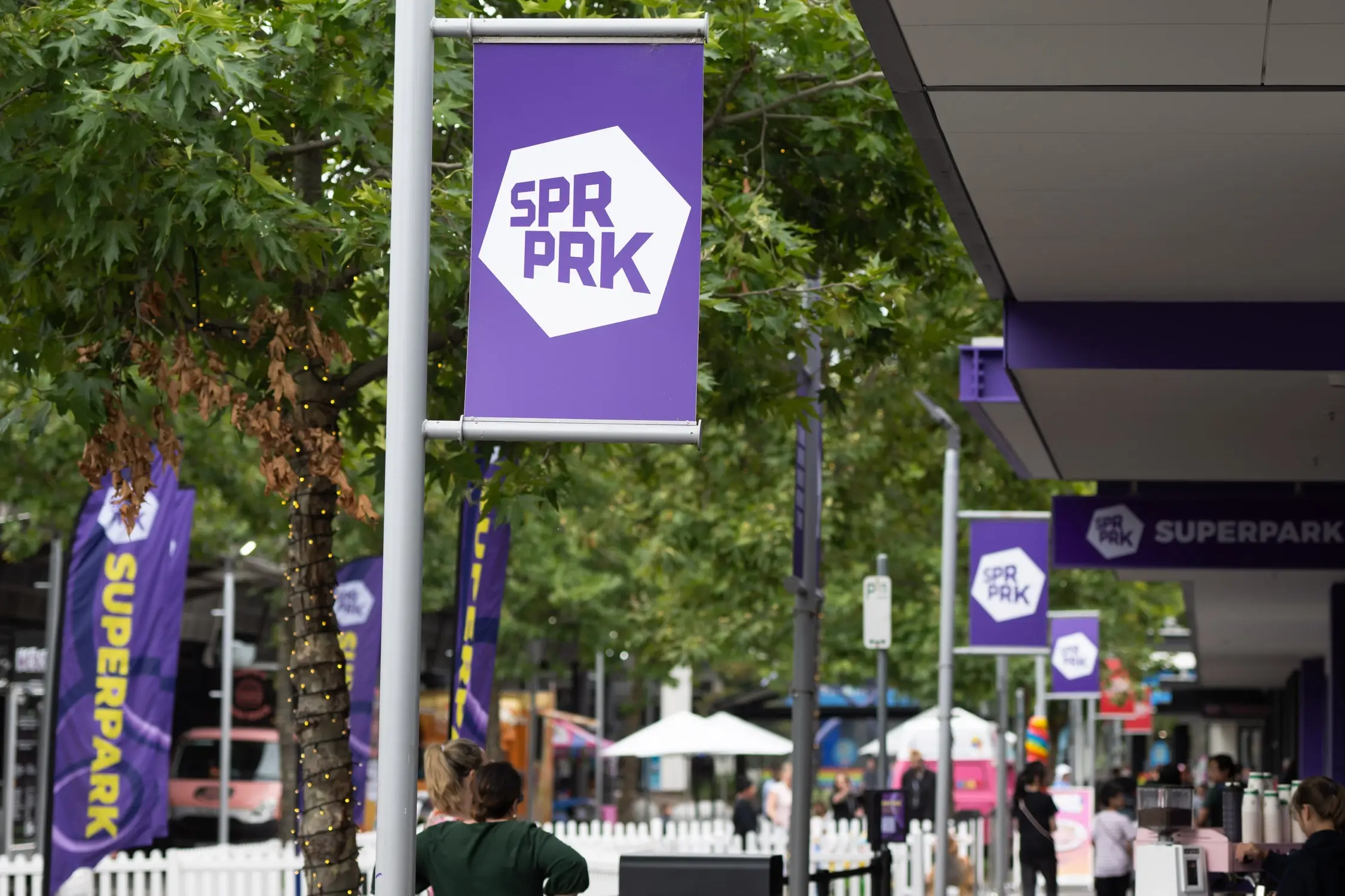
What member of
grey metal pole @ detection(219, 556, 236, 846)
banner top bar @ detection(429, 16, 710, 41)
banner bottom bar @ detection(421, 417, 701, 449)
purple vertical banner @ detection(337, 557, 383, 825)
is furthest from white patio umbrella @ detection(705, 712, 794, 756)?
banner top bar @ detection(429, 16, 710, 41)

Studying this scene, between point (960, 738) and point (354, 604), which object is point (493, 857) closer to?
point (354, 604)

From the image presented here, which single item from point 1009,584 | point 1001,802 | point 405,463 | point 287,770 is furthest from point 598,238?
point 287,770

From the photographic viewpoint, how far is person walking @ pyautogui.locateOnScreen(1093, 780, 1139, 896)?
1686 centimetres

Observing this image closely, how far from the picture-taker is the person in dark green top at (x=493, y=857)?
5.95 metres

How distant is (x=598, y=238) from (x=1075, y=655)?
21462mm

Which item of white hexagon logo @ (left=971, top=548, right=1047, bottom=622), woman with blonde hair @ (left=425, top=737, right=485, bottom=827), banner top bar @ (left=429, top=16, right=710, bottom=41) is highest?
banner top bar @ (left=429, top=16, right=710, bottom=41)

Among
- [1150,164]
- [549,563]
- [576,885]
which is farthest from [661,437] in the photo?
[549,563]

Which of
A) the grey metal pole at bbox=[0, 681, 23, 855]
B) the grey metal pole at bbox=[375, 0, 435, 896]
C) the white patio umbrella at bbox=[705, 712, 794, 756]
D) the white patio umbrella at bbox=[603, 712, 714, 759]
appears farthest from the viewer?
the white patio umbrella at bbox=[705, 712, 794, 756]

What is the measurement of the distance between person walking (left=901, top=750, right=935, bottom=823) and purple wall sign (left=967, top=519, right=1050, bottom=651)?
728 centimetres

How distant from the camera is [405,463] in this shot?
4.76 metres

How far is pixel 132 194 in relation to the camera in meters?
8.77

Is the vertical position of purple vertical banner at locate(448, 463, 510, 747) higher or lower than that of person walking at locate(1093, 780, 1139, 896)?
higher

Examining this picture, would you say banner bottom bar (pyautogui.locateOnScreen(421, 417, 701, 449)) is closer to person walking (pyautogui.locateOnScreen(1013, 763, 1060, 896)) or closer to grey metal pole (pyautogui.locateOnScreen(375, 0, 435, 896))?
grey metal pole (pyautogui.locateOnScreen(375, 0, 435, 896))

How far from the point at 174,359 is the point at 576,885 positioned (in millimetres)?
4525
